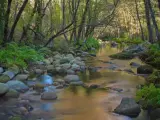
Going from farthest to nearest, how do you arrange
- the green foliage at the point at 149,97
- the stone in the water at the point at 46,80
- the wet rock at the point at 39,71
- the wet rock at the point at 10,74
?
1. the wet rock at the point at 39,71
2. the stone in the water at the point at 46,80
3. the wet rock at the point at 10,74
4. the green foliage at the point at 149,97

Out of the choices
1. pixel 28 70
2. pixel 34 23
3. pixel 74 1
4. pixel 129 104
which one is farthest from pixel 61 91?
pixel 74 1

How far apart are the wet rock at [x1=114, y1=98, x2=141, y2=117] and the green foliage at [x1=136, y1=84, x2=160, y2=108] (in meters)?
0.29

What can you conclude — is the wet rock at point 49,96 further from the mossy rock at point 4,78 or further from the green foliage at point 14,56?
the green foliage at point 14,56

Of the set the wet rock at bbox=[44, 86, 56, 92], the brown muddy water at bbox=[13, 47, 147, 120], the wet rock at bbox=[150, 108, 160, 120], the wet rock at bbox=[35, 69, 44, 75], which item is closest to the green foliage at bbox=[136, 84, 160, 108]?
the wet rock at bbox=[150, 108, 160, 120]

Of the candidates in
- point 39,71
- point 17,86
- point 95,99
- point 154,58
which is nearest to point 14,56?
point 39,71

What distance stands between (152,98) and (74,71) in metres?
6.76

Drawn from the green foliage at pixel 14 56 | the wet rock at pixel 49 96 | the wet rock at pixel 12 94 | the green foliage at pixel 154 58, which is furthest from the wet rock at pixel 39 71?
the green foliage at pixel 154 58

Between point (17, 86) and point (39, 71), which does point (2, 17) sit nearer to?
point (39, 71)

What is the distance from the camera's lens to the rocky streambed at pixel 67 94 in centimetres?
696

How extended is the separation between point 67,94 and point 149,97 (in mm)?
2615

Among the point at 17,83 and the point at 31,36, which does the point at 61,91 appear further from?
the point at 31,36

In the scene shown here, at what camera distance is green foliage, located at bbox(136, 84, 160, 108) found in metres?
7.05

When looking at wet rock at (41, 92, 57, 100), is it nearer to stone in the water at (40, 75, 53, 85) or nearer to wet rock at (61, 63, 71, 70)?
stone in the water at (40, 75, 53, 85)

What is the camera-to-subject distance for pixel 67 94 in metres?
8.97
